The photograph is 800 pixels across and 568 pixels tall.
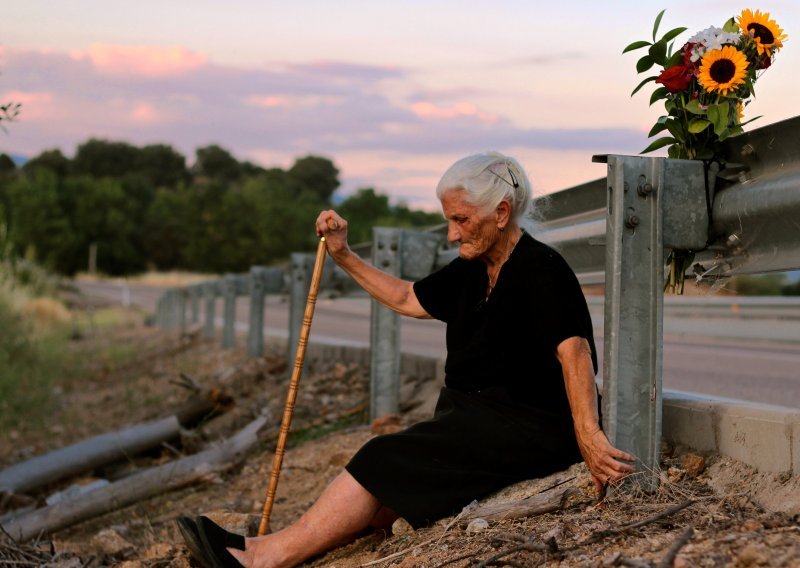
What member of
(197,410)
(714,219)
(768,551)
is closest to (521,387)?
(714,219)

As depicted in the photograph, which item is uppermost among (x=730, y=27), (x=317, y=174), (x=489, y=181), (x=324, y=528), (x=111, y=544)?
(x=317, y=174)

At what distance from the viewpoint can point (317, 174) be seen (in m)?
134

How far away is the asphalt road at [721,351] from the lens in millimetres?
8453

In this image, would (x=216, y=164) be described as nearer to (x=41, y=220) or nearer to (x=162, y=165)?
(x=162, y=165)

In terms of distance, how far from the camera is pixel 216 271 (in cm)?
8225

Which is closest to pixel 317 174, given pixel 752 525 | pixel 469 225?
pixel 469 225

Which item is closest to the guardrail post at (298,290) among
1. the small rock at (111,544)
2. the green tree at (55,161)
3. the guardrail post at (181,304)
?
the small rock at (111,544)

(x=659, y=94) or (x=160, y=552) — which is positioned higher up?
(x=659, y=94)

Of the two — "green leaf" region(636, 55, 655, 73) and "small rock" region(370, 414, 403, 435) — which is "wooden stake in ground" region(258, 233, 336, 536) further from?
"green leaf" region(636, 55, 655, 73)

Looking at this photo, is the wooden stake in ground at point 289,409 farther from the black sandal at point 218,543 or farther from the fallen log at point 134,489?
the fallen log at point 134,489

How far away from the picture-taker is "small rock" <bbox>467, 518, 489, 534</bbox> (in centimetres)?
371

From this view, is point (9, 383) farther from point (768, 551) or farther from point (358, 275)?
point (768, 551)

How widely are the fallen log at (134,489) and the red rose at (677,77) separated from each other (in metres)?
3.69

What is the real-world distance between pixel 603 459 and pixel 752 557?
36.8 inches
